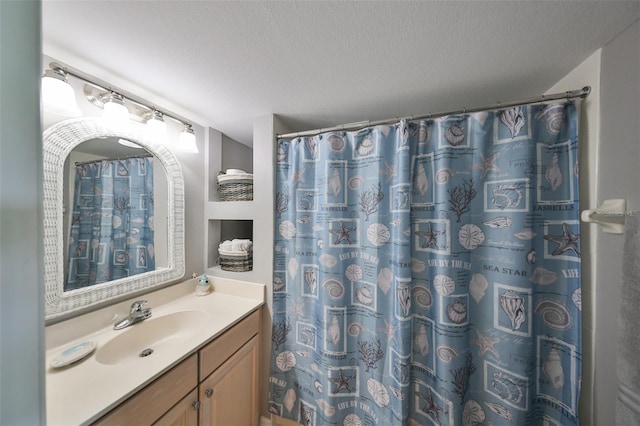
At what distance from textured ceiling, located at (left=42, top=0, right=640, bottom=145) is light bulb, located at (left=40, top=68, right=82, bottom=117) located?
0.09 metres

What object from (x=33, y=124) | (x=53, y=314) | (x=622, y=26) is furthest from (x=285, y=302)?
(x=622, y=26)

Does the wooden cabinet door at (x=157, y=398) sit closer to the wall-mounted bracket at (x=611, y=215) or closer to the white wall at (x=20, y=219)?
the white wall at (x=20, y=219)

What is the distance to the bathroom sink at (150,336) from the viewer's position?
948 mm

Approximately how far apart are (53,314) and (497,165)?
2.07 metres

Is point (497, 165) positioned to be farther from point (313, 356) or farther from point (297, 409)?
point (297, 409)

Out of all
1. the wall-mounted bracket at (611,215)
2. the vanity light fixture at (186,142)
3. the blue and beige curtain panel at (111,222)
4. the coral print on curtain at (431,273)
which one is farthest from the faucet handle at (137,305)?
the wall-mounted bracket at (611,215)

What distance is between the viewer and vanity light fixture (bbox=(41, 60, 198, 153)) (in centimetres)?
84

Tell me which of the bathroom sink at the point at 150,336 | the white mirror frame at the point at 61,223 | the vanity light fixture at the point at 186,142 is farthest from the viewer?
the vanity light fixture at the point at 186,142

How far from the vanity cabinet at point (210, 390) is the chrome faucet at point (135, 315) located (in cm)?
44

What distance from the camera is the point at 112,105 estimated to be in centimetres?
101

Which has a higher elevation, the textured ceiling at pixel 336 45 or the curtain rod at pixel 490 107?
the textured ceiling at pixel 336 45

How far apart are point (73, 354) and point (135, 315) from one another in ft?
0.86

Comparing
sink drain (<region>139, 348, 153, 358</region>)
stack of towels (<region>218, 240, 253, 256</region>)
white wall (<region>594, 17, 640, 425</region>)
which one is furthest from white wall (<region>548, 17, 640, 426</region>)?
sink drain (<region>139, 348, 153, 358</region>)

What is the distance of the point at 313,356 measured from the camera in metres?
1.28
